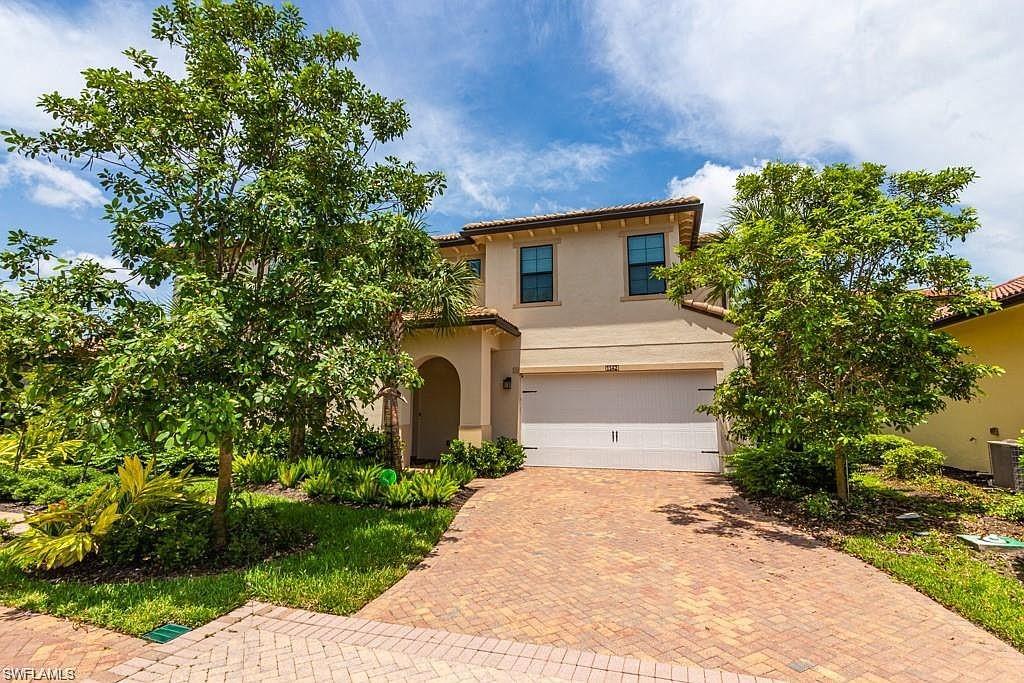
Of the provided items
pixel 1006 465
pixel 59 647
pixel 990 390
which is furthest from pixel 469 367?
pixel 990 390

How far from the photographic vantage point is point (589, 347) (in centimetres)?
A: 1529

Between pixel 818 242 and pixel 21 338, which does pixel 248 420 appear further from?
pixel 818 242

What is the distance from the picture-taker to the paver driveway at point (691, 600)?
4309 mm

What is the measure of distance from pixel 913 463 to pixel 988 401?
230 cm

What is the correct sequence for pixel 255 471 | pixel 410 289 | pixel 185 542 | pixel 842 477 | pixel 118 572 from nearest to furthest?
1. pixel 118 572
2. pixel 185 542
3. pixel 842 477
4. pixel 410 289
5. pixel 255 471

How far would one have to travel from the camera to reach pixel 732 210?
44.9ft

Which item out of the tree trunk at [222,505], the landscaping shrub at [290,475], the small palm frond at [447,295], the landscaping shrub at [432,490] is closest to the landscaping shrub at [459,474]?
the landscaping shrub at [432,490]

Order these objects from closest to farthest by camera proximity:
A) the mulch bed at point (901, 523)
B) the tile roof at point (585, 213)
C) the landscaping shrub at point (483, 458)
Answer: the mulch bed at point (901, 523) → the landscaping shrub at point (483, 458) → the tile roof at point (585, 213)

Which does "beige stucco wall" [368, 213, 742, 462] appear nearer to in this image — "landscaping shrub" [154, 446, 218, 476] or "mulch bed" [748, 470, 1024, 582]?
"landscaping shrub" [154, 446, 218, 476]

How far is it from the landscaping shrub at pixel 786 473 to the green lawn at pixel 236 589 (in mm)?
7270

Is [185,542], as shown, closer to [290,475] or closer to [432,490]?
[432,490]

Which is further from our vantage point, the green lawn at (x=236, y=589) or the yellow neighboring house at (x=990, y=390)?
the yellow neighboring house at (x=990, y=390)

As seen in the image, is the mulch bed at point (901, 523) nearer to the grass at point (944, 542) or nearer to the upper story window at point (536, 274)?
the grass at point (944, 542)

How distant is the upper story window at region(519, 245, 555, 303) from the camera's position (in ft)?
52.6
